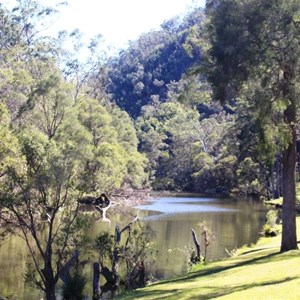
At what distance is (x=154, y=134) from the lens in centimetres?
12162

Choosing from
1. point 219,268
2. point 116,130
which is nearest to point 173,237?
point 219,268

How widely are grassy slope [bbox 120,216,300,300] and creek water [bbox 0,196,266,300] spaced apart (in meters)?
5.70

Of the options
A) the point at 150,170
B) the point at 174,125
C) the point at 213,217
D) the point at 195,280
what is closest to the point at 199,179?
the point at 150,170

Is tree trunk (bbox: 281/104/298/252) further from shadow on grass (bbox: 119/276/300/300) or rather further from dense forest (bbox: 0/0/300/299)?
shadow on grass (bbox: 119/276/300/300)

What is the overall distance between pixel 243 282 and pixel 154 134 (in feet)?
353

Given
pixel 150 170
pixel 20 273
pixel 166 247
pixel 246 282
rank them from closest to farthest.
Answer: pixel 246 282, pixel 20 273, pixel 166 247, pixel 150 170

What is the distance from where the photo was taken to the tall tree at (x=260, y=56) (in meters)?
16.6

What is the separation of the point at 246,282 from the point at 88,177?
1006 centimetres

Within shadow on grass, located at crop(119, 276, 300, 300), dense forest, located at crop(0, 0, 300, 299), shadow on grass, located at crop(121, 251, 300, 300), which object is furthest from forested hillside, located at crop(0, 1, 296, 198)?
shadow on grass, located at crop(119, 276, 300, 300)

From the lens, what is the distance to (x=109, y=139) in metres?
64.4

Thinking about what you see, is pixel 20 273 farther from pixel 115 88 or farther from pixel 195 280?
→ pixel 115 88

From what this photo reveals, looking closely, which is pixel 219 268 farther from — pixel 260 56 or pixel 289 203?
→ pixel 260 56

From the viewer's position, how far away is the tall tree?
652 inches

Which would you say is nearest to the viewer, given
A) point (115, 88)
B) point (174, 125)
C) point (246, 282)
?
point (246, 282)
